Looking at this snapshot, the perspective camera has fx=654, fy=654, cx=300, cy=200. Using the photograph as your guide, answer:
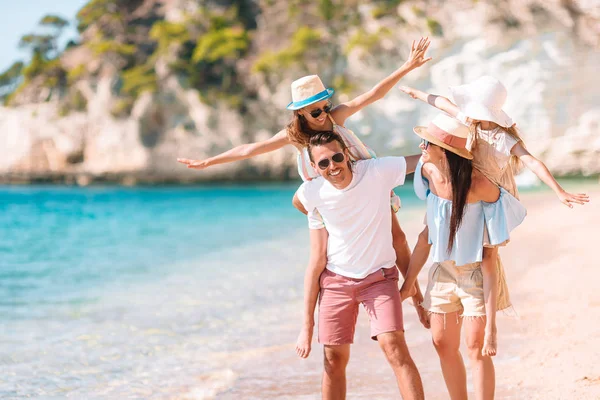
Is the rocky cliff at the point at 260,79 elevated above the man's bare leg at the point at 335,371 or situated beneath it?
elevated above

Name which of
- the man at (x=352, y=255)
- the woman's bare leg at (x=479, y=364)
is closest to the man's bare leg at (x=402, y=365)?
the man at (x=352, y=255)

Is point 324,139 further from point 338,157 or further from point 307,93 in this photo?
point 307,93

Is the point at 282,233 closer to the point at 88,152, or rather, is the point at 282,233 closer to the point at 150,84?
the point at 150,84

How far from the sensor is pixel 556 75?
26.0m

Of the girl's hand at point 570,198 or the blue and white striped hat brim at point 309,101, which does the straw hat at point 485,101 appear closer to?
the girl's hand at point 570,198

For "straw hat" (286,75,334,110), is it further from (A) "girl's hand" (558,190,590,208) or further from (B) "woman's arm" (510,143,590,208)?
(A) "girl's hand" (558,190,590,208)

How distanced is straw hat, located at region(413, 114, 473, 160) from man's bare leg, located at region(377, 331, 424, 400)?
93cm

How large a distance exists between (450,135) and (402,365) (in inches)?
44.7

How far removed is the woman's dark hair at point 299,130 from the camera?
3.42 metres

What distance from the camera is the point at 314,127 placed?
11.3ft

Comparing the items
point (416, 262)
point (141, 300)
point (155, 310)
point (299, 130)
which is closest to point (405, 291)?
point (416, 262)

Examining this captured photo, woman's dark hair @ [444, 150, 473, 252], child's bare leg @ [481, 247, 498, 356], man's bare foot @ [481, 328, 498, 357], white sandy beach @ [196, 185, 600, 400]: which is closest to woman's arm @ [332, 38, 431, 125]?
woman's dark hair @ [444, 150, 473, 252]

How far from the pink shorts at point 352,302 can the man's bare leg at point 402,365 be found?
7cm

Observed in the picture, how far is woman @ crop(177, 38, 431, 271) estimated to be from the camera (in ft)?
11.0
